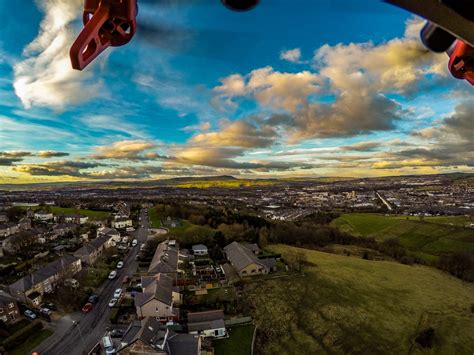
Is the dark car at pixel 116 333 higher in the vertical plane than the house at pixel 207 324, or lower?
lower

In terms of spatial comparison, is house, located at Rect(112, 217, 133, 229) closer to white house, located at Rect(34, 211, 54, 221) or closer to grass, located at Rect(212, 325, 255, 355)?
white house, located at Rect(34, 211, 54, 221)

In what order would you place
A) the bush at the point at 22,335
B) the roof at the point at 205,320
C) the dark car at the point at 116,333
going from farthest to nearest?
the roof at the point at 205,320 → the dark car at the point at 116,333 → the bush at the point at 22,335

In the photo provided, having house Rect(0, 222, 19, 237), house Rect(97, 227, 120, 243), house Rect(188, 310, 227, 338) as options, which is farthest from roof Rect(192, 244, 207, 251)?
Answer: house Rect(0, 222, 19, 237)

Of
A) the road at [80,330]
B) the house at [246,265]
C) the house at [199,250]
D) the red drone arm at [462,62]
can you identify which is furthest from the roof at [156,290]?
the red drone arm at [462,62]

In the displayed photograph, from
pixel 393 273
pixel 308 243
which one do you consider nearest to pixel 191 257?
pixel 308 243

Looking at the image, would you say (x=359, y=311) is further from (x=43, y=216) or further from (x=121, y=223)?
(x=43, y=216)

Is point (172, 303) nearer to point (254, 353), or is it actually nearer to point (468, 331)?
point (254, 353)

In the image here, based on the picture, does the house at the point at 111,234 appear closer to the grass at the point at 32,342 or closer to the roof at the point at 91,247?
the roof at the point at 91,247
